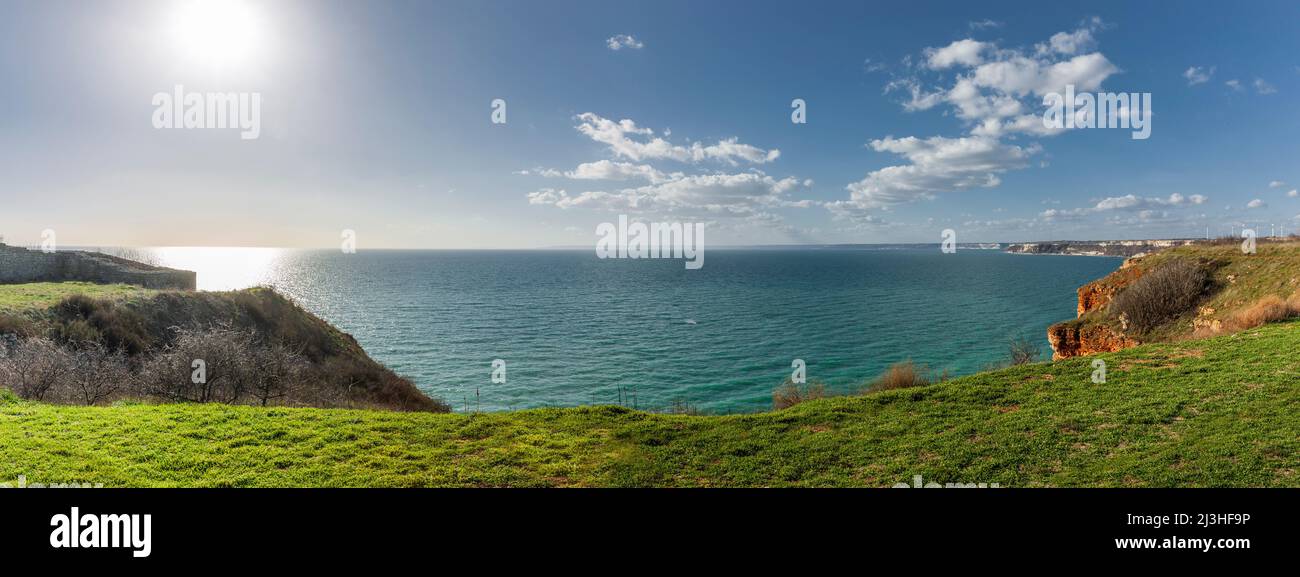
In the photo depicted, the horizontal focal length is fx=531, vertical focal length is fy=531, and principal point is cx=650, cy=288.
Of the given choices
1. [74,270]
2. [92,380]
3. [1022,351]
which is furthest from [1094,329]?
[74,270]

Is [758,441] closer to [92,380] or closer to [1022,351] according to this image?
[92,380]

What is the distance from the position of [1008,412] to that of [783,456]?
20.7 ft

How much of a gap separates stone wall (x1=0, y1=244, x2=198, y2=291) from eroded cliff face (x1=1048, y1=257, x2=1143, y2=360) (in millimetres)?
60545

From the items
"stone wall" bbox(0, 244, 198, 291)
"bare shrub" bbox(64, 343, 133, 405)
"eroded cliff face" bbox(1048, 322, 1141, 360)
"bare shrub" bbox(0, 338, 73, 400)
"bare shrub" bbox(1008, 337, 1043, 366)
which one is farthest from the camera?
"stone wall" bbox(0, 244, 198, 291)

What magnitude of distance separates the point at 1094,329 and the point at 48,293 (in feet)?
188

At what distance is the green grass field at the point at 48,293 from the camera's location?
25244 millimetres

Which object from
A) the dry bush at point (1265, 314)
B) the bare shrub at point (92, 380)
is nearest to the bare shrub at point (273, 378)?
the bare shrub at point (92, 380)

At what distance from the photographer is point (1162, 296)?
1078 inches

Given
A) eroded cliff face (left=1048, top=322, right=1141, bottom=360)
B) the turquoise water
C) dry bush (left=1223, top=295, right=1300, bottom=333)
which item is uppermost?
dry bush (left=1223, top=295, right=1300, bottom=333)

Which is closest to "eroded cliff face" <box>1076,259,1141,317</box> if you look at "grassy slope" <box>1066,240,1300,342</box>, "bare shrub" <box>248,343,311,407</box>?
"grassy slope" <box>1066,240,1300,342</box>

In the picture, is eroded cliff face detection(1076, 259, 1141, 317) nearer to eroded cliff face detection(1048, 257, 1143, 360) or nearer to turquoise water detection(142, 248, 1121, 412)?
eroded cliff face detection(1048, 257, 1143, 360)

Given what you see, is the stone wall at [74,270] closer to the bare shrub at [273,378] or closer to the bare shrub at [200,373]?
the bare shrub at [273,378]

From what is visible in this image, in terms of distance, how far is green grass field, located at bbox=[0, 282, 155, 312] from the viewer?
994 inches
